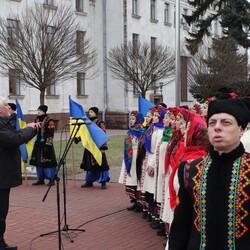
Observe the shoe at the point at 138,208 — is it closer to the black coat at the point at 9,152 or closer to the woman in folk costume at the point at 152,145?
the woman in folk costume at the point at 152,145

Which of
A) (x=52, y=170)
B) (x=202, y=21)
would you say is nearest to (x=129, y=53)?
(x=202, y=21)

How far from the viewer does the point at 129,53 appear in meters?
29.4

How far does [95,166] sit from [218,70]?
709 inches

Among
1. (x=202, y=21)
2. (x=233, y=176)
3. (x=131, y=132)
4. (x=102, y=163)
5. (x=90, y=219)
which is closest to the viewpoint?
(x=233, y=176)

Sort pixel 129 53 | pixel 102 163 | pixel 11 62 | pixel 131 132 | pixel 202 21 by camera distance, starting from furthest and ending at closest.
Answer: pixel 202 21 < pixel 129 53 < pixel 11 62 < pixel 102 163 < pixel 131 132

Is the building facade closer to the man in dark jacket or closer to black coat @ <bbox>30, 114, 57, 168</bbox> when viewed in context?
black coat @ <bbox>30, 114, 57, 168</bbox>

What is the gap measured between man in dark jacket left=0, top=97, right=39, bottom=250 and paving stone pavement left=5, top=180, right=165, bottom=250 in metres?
0.83

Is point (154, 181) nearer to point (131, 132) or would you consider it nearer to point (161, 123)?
point (161, 123)

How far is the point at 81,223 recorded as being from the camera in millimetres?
7371

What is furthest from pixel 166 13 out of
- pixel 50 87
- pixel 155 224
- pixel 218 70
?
pixel 155 224

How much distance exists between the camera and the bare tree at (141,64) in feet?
89.4

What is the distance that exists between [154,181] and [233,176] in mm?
4258

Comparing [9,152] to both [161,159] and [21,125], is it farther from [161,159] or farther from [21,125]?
[21,125]

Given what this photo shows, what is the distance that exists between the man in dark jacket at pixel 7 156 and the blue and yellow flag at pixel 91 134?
3.23 meters
